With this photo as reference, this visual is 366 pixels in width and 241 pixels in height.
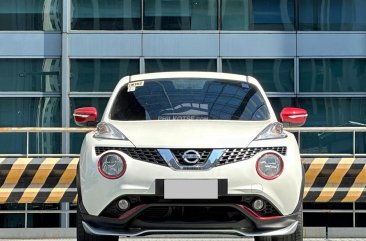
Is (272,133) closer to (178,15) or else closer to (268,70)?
(268,70)

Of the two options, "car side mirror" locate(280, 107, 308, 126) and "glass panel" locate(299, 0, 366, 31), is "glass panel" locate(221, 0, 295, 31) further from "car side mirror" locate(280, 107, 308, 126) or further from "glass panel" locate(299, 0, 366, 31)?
"car side mirror" locate(280, 107, 308, 126)

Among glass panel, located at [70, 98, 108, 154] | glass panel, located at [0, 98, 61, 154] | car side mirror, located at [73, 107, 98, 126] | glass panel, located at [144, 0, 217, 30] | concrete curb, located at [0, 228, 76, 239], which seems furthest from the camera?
glass panel, located at [144, 0, 217, 30]

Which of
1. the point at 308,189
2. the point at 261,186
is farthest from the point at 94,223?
the point at 308,189

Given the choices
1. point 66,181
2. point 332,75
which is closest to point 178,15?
point 332,75

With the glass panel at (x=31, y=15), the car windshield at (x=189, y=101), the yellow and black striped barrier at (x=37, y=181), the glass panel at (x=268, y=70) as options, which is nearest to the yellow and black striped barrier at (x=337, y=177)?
the car windshield at (x=189, y=101)

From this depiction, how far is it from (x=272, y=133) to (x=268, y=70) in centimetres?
1409

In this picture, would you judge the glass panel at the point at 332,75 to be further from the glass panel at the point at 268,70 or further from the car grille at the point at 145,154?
the car grille at the point at 145,154

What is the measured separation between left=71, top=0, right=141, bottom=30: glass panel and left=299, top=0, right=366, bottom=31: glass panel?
165 inches

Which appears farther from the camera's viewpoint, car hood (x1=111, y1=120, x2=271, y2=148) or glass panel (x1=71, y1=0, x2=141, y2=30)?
glass panel (x1=71, y1=0, x2=141, y2=30)

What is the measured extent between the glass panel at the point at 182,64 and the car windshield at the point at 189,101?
1272 cm

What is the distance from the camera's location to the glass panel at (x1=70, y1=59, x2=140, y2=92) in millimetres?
20375

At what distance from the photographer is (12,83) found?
2052cm

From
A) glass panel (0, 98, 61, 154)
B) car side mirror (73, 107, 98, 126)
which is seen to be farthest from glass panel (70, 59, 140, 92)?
car side mirror (73, 107, 98, 126)

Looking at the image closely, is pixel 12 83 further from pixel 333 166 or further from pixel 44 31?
pixel 333 166
